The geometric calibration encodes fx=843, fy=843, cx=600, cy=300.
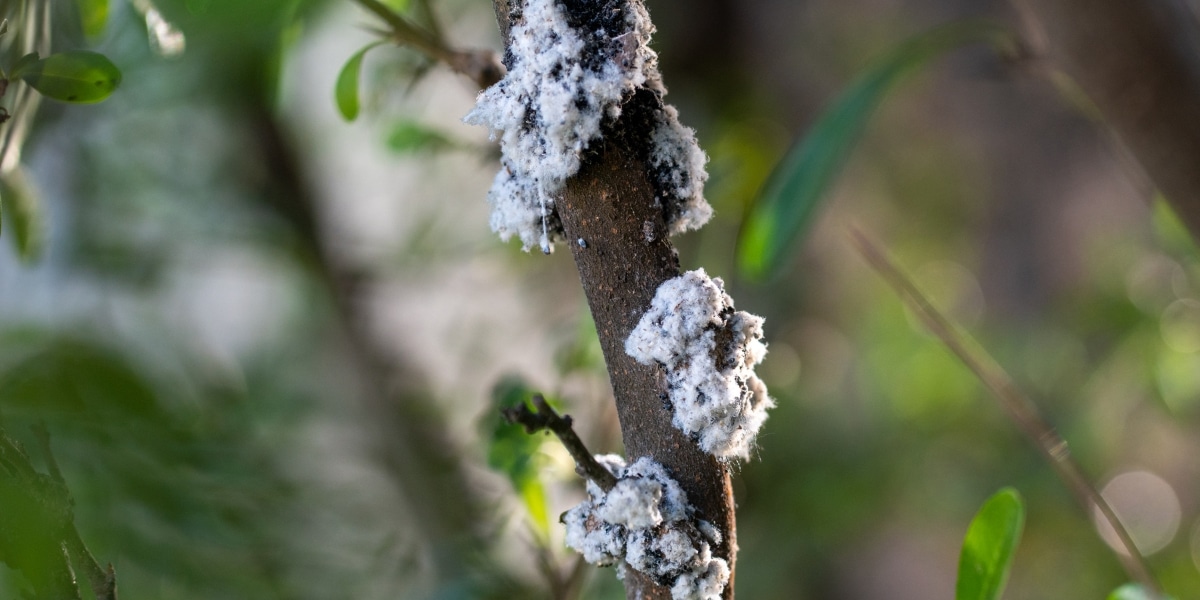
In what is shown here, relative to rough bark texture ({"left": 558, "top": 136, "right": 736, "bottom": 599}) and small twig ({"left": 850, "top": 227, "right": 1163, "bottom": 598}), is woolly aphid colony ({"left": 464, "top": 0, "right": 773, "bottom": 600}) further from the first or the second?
small twig ({"left": 850, "top": 227, "right": 1163, "bottom": 598})

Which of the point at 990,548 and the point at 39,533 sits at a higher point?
the point at 39,533

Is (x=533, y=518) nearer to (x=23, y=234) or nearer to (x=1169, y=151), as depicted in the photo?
(x=23, y=234)

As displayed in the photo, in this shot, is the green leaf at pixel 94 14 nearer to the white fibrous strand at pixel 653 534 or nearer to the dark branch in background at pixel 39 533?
the dark branch in background at pixel 39 533

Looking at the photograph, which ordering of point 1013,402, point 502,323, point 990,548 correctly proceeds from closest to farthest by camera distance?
point 990,548, point 1013,402, point 502,323

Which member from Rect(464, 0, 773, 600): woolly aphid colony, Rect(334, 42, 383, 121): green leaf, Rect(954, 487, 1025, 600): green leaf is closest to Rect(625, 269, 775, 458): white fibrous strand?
Rect(464, 0, 773, 600): woolly aphid colony

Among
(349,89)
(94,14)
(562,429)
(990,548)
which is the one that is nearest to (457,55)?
(349,89)

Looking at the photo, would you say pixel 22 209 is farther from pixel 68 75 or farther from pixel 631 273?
pixel 631 273

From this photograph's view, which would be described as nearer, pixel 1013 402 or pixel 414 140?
pixel 1013 402
